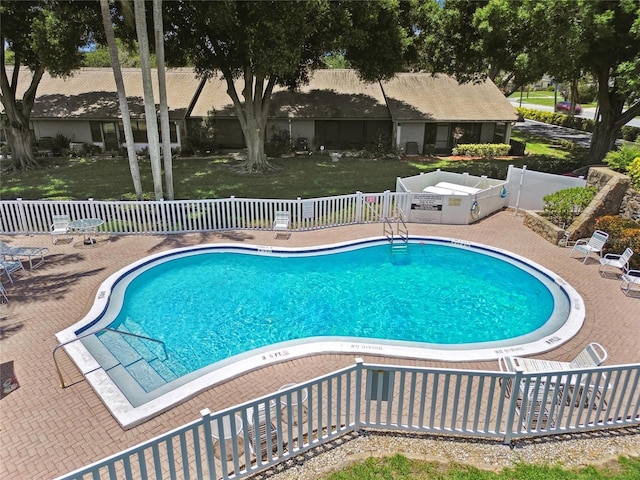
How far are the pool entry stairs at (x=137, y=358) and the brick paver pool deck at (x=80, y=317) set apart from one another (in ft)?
2.18

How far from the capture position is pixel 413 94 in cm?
3128

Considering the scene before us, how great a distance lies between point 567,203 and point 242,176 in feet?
49.6

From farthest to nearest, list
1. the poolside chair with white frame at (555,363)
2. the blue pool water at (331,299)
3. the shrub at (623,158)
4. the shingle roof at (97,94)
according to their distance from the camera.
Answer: the shingle roof at (97,94)
the shrub at (623,158)
the blue pool water at (331,299)
the poolside chair with white frame at (555,363)

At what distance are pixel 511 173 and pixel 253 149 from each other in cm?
1327

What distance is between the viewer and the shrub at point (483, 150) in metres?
28.8

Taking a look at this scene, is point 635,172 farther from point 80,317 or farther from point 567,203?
point 80,317

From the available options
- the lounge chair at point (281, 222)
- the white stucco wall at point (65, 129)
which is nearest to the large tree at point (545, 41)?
the lounge chair at point (281, 222)

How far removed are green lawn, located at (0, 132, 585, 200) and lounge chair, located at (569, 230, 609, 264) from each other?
30.7ft

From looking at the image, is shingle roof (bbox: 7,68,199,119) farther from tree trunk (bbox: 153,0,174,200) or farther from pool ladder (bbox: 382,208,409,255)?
pool ladder (bbox: 382,208,409,255)

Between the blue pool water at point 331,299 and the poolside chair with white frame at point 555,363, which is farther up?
the poolside chair with white frame at point 555,363

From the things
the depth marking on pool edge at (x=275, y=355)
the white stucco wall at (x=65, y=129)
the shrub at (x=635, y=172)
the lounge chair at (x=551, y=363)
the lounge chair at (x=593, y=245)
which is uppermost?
the white stucco wall at (x=65, y=129)

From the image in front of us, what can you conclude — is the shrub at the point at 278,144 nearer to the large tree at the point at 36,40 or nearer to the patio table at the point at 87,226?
the large tree at the point at 36,40

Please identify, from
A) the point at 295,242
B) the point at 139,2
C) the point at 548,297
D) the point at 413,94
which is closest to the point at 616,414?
the point at 548,297

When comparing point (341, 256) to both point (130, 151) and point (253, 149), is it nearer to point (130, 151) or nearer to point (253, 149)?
point (130, 151)
